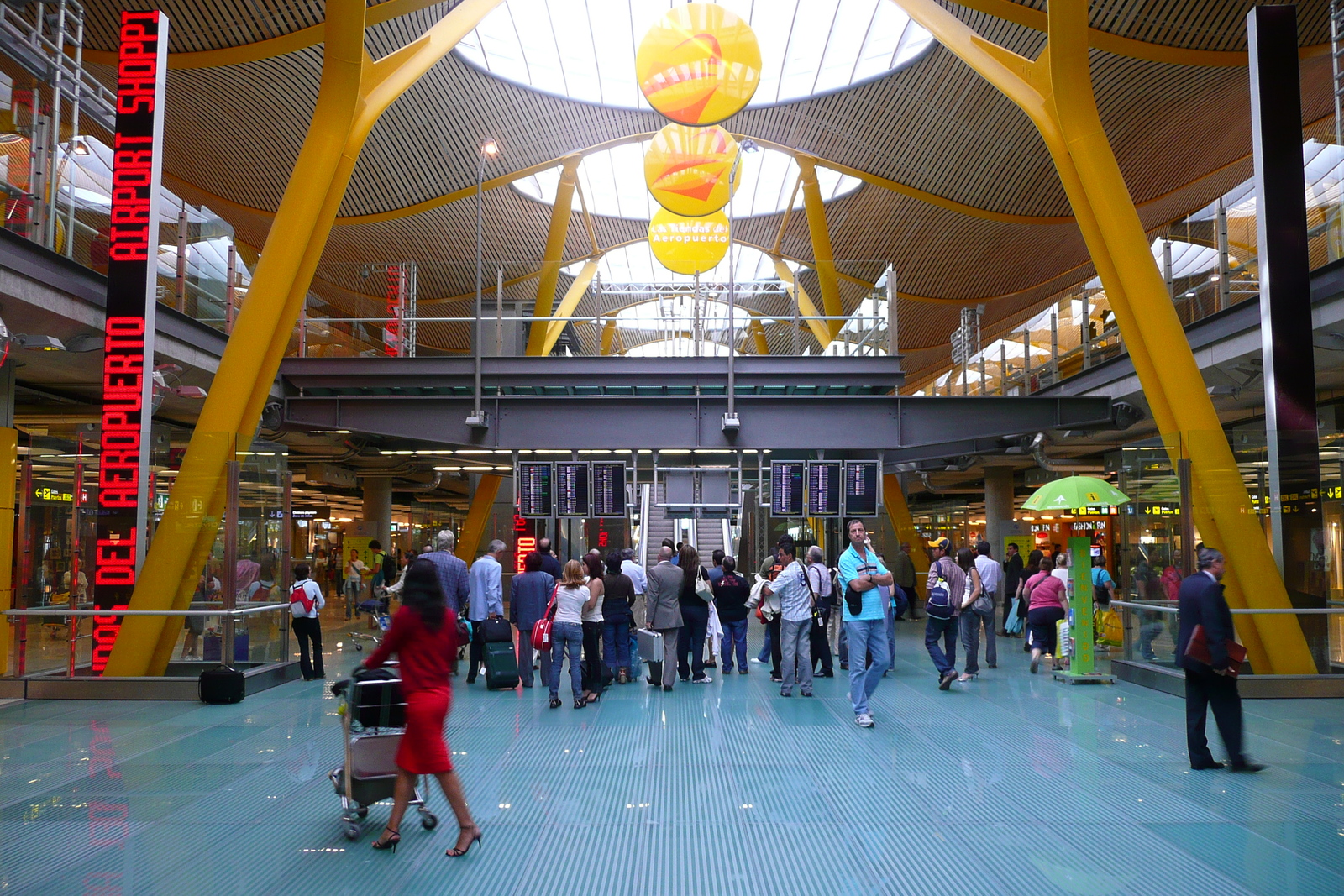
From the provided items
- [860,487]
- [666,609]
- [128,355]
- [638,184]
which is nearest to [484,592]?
[666,609]

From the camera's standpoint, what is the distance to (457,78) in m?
25.5

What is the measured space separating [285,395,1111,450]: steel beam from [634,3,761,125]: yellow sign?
22.8 ft

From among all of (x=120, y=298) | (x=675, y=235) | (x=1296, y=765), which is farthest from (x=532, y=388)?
(x=1296, y=765)

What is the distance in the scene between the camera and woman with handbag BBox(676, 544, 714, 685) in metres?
13.0

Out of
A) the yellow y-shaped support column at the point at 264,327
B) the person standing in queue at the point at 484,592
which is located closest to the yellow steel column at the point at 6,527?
the yellow y-shaped support column at the point at 264,327

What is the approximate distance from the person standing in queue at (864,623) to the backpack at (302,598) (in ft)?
22.4

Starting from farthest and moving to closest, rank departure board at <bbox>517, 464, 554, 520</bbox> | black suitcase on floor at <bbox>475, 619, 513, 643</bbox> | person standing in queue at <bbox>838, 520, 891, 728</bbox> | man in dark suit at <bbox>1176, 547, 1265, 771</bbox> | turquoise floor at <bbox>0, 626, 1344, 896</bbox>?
departure board at <bbox>517, 464, 554, 520</bbox> → black suitcase on floor at <bbox>475, 619, 513, 643</bbox> → person standing in queue at <bbox>838, 520, 891, 728</bbox> → man in dark suit at <bbox>1176, 547, 1265, 771</bbox> → turquoise floor at <bbox>0, 626, 1344, 896</bbox>

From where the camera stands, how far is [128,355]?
1157 centimetres

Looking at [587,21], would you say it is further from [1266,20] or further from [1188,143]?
[1266,20]

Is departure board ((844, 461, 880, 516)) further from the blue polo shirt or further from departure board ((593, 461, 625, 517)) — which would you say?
the blue polo shirt

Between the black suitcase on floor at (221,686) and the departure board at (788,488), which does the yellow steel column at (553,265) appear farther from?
the black suitcase on floor at (221,686)

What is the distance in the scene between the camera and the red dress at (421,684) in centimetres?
537

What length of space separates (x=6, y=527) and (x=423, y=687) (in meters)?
10.2

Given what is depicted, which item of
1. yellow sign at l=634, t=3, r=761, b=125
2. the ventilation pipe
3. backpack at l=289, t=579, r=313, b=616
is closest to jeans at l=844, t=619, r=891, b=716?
yellow sign at l=634, t=3, r=761, b=125
